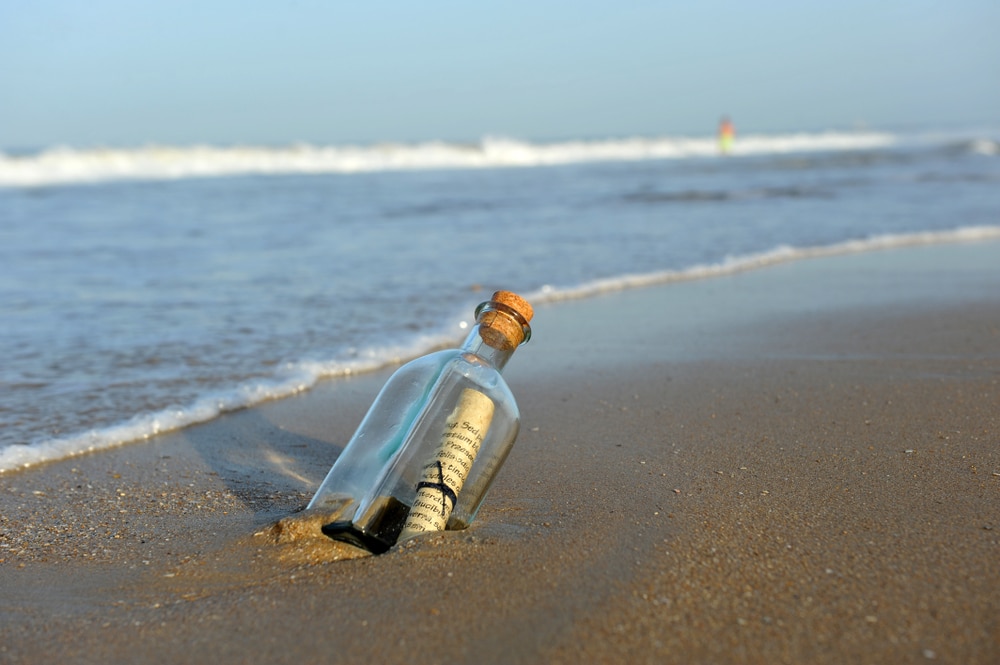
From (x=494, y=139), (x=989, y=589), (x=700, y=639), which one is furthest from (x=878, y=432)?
(x=494, y=139)

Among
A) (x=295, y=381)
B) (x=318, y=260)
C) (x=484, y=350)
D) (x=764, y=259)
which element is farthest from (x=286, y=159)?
(x=484, y=350)

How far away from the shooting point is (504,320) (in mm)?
1649

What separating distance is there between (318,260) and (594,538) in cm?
544

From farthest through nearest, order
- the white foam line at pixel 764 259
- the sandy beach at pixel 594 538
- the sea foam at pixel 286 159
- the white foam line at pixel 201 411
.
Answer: the sea foam at pixel 286 159 → the white foam line at pixel 764 259 → the white foam line at pixel 201 411 → the sandy beach at pixel 594 538

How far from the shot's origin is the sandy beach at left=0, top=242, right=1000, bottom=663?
1400 mm

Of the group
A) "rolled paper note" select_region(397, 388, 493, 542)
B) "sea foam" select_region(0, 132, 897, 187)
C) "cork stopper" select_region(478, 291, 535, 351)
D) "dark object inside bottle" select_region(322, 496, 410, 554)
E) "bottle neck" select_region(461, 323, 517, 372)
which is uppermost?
"cork stopper" select_region(478, 291, 535, 351)

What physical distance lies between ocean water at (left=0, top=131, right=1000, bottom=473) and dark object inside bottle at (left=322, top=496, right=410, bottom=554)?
149 centimetres

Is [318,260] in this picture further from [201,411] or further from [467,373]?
[467,373]

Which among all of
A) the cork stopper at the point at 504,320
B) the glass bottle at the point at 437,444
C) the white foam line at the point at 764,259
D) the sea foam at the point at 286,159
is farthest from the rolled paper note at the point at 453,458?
the sea foam at the point at 286,159

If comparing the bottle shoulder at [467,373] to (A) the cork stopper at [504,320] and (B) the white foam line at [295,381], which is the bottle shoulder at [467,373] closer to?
(A) the cork stopper at [504,320]

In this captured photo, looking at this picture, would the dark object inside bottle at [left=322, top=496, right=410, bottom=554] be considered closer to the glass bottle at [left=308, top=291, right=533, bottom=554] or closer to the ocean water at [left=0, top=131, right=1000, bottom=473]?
the glass bottle at [left=308, top=291, right=533, bottom=554]

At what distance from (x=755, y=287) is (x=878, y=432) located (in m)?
2.97

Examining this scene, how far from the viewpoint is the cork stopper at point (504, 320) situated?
1.64 meters

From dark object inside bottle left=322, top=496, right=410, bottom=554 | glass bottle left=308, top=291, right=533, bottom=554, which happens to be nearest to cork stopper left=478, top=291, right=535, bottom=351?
glass bottle left=308, top=291, right=533, bottom=554
